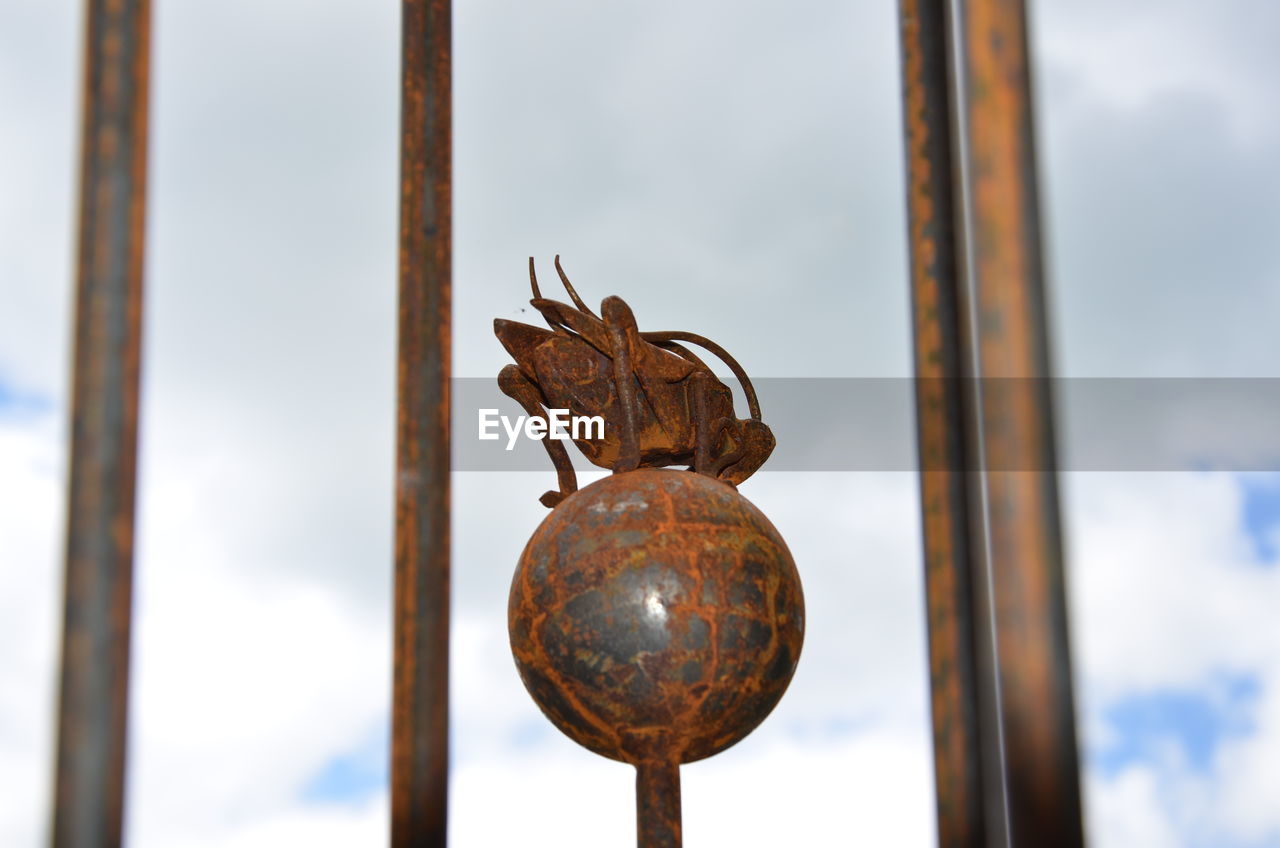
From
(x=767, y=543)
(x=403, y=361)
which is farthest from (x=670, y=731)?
(x=403, y=361)

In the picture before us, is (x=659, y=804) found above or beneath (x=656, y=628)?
beneath

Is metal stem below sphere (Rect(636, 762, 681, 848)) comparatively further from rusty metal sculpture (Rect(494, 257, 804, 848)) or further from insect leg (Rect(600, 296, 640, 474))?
insect leg (Rect(600, 296, 640, 474))

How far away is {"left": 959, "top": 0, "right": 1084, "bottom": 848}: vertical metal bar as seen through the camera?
1.98 m

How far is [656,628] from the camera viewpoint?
3287 millimetres

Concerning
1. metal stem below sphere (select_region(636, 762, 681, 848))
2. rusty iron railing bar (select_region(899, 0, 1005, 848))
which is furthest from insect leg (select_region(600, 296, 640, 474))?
rusty iron railing bar (select_region(899, 0, 1005, 848))

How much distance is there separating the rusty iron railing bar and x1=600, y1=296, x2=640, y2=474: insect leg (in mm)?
1033

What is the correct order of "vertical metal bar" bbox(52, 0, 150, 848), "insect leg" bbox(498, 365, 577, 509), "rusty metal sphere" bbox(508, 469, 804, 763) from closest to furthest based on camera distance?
1. "vertical metal bar" bbox(52, 0, 150, 848)
2. "rusty metal sphere" bbox(508, 469, 804, 763)
3. "insect leg" bbox(498, 365, 577, 509)

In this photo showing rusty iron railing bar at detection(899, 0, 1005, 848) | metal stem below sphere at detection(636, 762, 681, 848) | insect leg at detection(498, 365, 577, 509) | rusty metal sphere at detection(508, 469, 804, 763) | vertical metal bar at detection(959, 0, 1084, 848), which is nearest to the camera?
vertical metal bar at detection(959, 0, 1084, 848)

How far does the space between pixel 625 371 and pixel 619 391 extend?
60 millimetres

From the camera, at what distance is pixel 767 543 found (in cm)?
354

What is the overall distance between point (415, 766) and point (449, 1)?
215cm

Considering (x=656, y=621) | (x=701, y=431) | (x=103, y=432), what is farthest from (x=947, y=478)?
(x=103, y=432)

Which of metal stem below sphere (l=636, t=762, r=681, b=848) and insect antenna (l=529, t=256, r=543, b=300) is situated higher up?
insect antenna (l=529, t=256, r=543, b=300)

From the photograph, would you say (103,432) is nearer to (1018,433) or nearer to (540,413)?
(1018,433)
